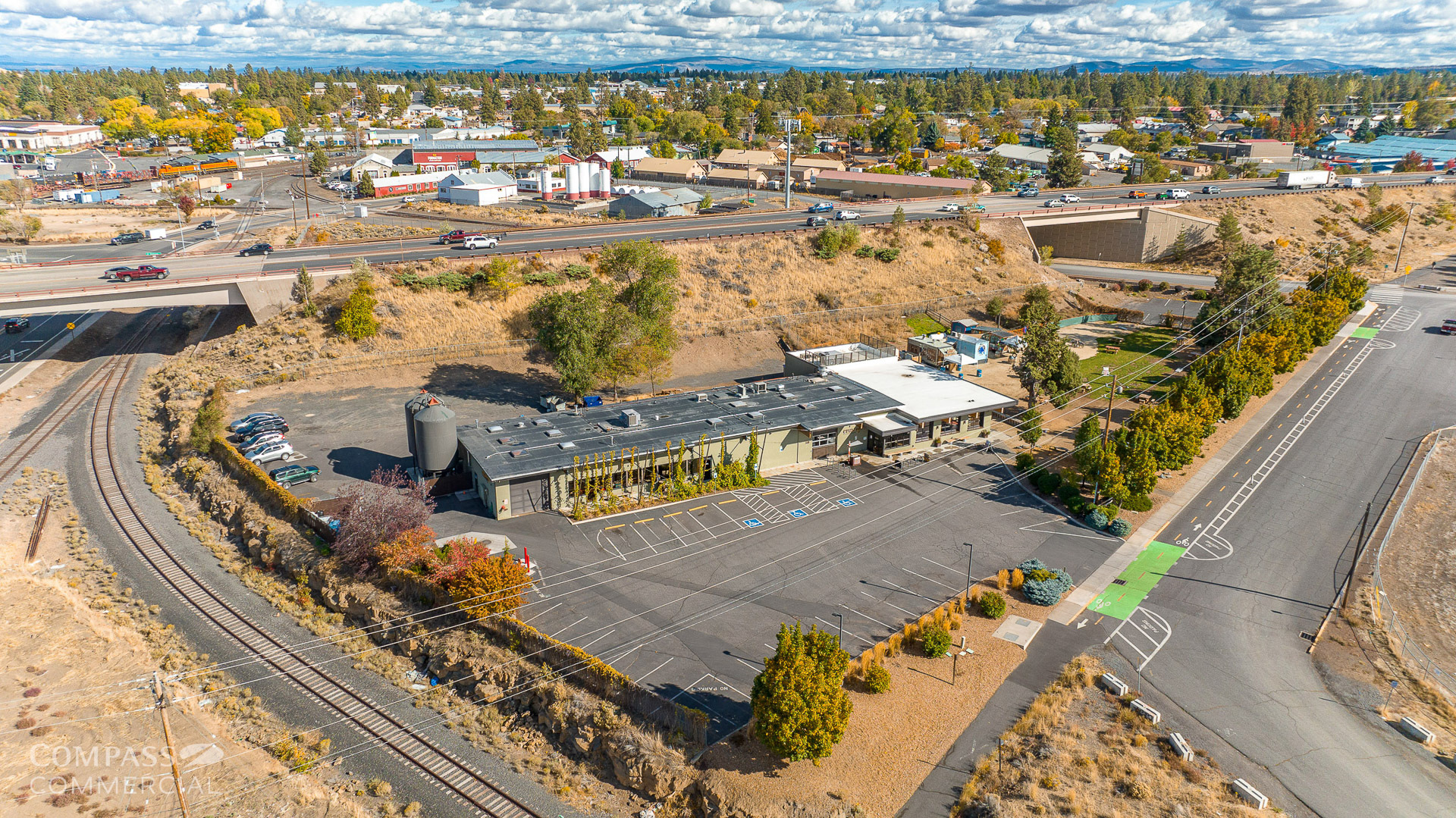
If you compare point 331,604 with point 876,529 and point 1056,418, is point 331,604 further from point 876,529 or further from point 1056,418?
point 1056,418

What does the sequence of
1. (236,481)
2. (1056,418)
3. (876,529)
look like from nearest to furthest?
(876,529) → (236,481) → (1056,418)

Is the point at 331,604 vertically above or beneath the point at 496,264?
beneath

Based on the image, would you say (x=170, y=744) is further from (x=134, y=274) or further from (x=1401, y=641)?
(x=134, y=274)

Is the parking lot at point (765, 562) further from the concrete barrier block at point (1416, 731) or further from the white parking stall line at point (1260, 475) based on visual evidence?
the concrete barrier block at point (1416, 731)

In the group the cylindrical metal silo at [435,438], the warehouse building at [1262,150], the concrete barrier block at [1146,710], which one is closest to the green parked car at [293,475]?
the cylindrical metal silo at [435,438]

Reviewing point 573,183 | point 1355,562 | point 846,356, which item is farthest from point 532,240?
point 1355,562

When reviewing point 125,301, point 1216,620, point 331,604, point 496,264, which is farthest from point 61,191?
point 1216,620

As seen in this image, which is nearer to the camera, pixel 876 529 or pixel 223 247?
pixel 876 529
